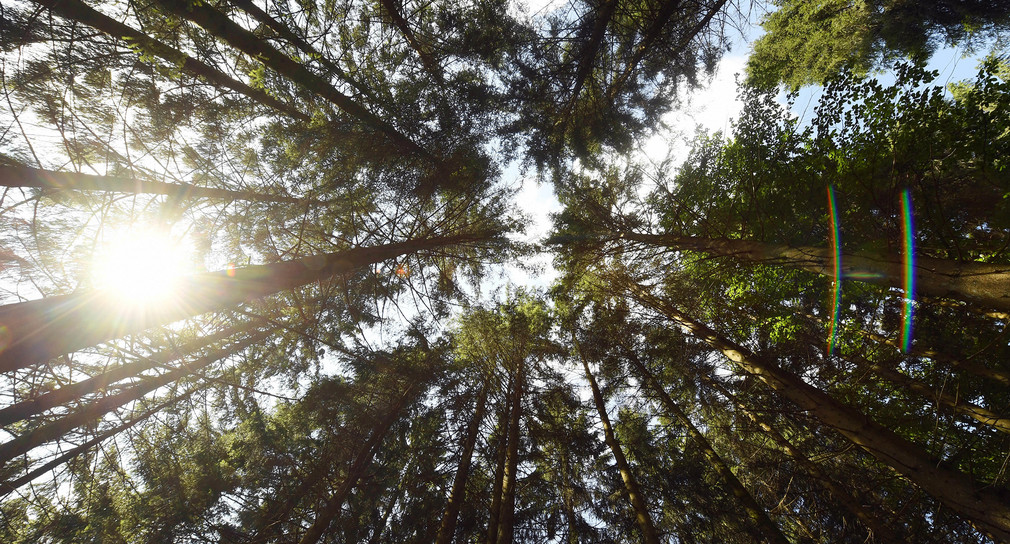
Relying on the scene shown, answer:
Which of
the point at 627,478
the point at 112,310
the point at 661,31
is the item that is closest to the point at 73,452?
the point at 112,310

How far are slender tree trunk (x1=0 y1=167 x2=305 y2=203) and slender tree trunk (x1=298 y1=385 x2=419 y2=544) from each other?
499 cm

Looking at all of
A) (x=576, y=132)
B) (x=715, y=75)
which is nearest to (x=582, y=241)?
(x=576, y=132)

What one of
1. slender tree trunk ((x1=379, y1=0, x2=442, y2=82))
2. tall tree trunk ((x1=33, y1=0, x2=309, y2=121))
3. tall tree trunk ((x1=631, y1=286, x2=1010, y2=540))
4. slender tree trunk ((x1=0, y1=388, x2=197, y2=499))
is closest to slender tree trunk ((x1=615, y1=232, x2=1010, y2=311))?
tall tree trunk ((x1=631, y1=286, x2=1010, y2=540))

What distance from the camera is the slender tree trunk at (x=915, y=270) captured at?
258cm

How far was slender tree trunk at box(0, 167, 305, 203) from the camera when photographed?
4.40m

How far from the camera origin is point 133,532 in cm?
546

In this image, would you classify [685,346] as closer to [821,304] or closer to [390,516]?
[821,304]

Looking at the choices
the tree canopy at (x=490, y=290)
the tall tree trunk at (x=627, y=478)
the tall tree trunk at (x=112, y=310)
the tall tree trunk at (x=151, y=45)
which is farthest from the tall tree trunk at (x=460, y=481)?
the tall tree trunk at (x=151, y=45)

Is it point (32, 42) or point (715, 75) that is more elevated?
point (715, 75)

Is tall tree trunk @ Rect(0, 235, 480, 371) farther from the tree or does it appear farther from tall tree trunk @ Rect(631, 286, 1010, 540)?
the tree

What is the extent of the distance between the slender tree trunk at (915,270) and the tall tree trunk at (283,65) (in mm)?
5773

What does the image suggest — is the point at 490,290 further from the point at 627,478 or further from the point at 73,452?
the point at 73,452

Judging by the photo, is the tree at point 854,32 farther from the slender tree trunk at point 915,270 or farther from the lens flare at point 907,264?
the slender tree trunk at point 915,270

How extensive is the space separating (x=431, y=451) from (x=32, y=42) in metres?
9.33
